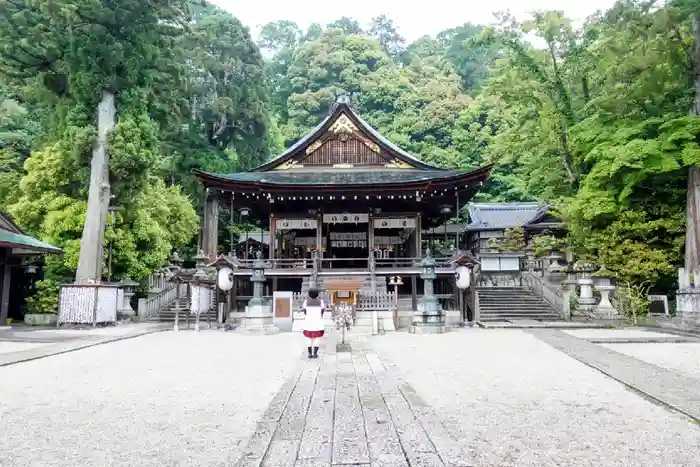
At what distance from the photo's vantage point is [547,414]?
489 centimetres

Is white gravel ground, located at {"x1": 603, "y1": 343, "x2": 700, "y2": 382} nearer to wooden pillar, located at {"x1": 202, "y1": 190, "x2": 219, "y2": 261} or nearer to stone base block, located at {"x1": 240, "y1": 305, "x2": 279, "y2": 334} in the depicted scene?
stone base block, located at {"x1": 240, "y1": 305, "x2": 279, "y2": 334}

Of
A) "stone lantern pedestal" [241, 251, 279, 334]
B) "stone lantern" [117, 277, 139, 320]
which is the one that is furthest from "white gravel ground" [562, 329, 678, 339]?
"stone lantern" [117, 277, 139, 320]

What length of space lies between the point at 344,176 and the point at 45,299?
13.3 m

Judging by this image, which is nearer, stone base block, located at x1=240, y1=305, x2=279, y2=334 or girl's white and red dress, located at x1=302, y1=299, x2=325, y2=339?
girl's white and red dress, located at x1=302, y1=299, x2=325, y2=339

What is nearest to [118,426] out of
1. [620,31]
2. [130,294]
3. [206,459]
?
[206,459]

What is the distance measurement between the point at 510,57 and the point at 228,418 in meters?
23.1

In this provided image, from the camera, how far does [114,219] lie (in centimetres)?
2059

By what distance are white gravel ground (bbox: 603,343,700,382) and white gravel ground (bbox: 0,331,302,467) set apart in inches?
250

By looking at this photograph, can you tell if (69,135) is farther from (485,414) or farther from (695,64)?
(695,64)

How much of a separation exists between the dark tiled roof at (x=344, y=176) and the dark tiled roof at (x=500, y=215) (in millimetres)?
12062

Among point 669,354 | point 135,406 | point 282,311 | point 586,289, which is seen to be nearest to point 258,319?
point 282,311

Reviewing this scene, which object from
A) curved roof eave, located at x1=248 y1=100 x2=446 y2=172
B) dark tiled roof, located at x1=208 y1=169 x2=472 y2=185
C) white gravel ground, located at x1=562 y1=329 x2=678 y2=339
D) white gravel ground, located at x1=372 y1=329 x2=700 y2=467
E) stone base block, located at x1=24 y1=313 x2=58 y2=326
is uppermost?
curved roof eave, located at x1=248 y1=100 x2=446 y2=172

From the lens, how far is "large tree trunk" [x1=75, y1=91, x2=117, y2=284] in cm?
1869

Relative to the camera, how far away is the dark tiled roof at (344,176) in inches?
788
